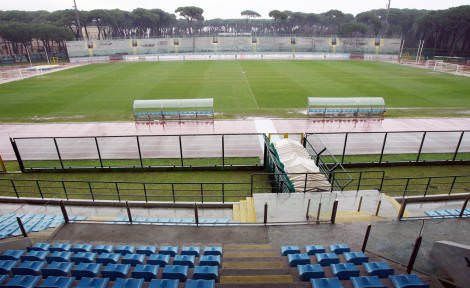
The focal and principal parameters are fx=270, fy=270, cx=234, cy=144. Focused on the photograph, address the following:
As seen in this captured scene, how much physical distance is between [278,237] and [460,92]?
3827 centimetres

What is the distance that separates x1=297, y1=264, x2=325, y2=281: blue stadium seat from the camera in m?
5.90

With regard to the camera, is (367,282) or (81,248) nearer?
(367,282)

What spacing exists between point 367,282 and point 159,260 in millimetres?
4641

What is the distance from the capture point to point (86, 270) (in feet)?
20.1

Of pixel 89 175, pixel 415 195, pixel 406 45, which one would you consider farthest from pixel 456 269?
pixel 406 45

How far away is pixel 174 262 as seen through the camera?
257 inches

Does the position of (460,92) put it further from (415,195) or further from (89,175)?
(89,175)

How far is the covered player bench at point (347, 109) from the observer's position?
24250mm

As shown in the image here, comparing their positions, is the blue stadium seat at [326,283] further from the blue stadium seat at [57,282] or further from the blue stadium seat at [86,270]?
the blue stadium seat at [57,282]

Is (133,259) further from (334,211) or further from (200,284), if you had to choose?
(334,211)

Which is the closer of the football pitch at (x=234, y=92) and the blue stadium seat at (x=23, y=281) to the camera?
the blue stadium seat at (x=23, y=281)

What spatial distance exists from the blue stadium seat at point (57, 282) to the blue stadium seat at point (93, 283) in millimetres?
264

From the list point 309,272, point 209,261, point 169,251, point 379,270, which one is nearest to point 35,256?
point 169,251

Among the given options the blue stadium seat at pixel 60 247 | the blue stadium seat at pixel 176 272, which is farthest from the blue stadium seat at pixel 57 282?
the blue stadium seat at pixel 176 272
